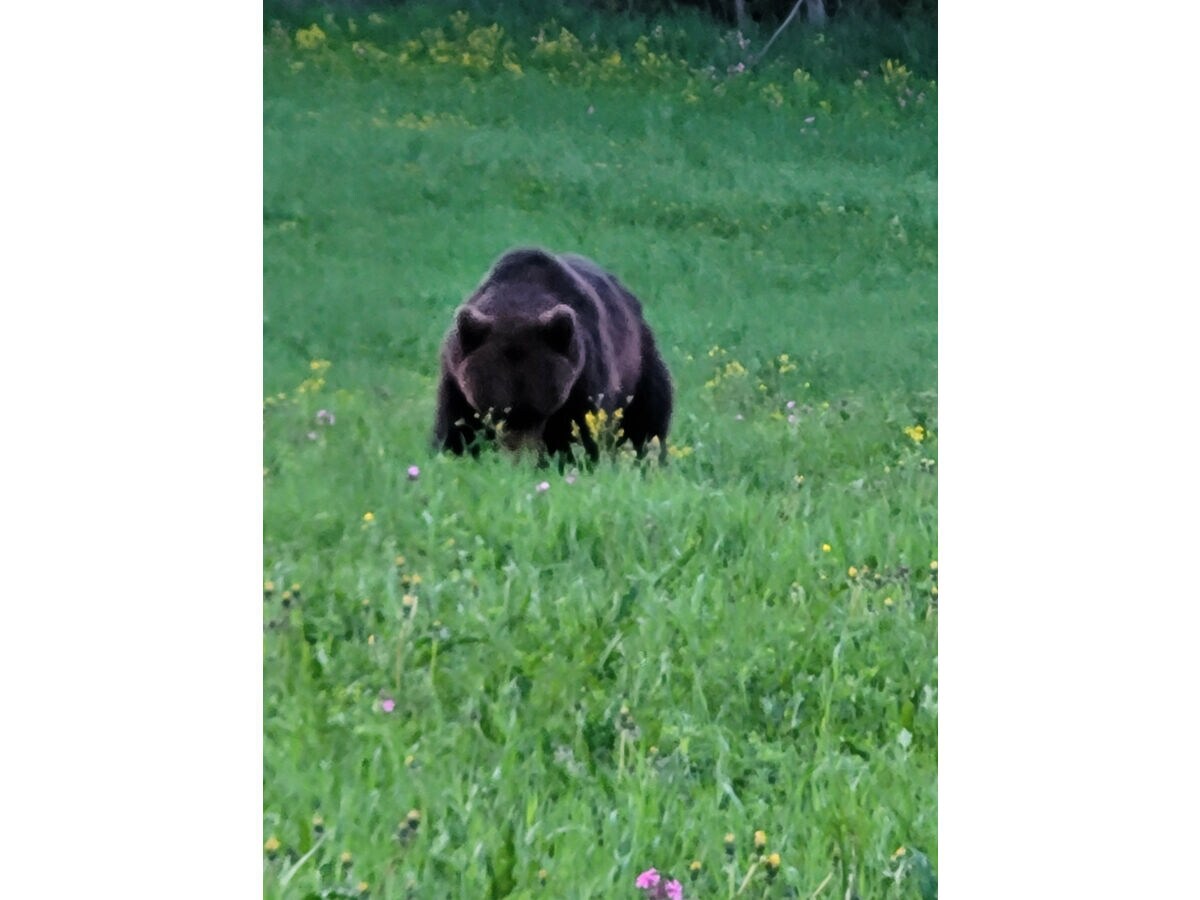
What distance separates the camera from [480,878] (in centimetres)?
342

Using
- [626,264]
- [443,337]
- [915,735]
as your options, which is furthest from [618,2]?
[915,735]

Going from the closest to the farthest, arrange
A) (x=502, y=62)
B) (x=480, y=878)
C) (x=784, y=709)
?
(x=480, y=878) → (x=784, y=709) → (x=502, y=62)

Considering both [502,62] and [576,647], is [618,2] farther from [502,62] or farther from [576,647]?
[576,647]

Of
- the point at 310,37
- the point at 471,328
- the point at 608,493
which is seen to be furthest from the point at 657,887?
the point at 310,37

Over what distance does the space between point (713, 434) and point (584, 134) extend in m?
0.91

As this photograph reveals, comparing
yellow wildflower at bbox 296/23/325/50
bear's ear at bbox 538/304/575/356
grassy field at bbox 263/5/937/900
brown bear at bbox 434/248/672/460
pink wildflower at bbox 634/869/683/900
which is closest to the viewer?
pink wildflower at bbox 634/869/683/900

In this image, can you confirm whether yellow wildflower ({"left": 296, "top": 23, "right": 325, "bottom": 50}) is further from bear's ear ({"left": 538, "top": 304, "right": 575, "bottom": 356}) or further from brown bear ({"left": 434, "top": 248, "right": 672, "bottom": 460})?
bear's ear ({"left": 538, "top": 304, "right": 575, "bottom": 356})

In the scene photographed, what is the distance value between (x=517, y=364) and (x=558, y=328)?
0.17 metres

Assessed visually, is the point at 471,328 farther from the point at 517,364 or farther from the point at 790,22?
the point at 790,22

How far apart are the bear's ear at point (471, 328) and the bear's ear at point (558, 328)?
191mm

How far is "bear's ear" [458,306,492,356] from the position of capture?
4.24 meters

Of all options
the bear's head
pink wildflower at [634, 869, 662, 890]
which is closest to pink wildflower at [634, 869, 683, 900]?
pink wildflower at [634, 869, 662, 890]

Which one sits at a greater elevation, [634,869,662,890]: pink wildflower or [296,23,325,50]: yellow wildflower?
[296,23,325,50]: yellow wildflower

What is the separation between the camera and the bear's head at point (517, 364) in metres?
4.30
